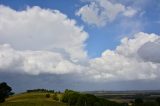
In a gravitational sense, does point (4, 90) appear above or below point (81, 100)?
above

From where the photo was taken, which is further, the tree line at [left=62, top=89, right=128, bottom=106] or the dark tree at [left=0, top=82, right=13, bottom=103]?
the dark tree at [left=0, top=82, right=13, bottom=103]

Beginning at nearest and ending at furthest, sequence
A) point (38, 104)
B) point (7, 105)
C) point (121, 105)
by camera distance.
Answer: point (7, 105), point (38, 104), point (121, 105)

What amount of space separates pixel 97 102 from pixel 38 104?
2832cm

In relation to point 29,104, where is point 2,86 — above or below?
above

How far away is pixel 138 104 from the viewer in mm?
171000

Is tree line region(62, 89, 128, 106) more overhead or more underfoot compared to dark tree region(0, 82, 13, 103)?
more underfoot

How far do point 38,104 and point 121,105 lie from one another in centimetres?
4283

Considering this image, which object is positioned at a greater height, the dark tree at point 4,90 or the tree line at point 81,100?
the dark tree at point 4,90

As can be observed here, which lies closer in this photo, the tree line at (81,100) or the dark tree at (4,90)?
the tree line at (81,100)

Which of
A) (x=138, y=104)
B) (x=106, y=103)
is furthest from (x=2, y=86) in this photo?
(x=138, y=104)

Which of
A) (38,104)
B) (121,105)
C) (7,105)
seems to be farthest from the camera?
(121,105)

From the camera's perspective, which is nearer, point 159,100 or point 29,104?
point 29,104

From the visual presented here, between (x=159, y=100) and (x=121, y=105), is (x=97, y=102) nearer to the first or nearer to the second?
(x=121, y=105)

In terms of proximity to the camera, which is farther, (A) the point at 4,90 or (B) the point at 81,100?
(A) the point at 4,90
